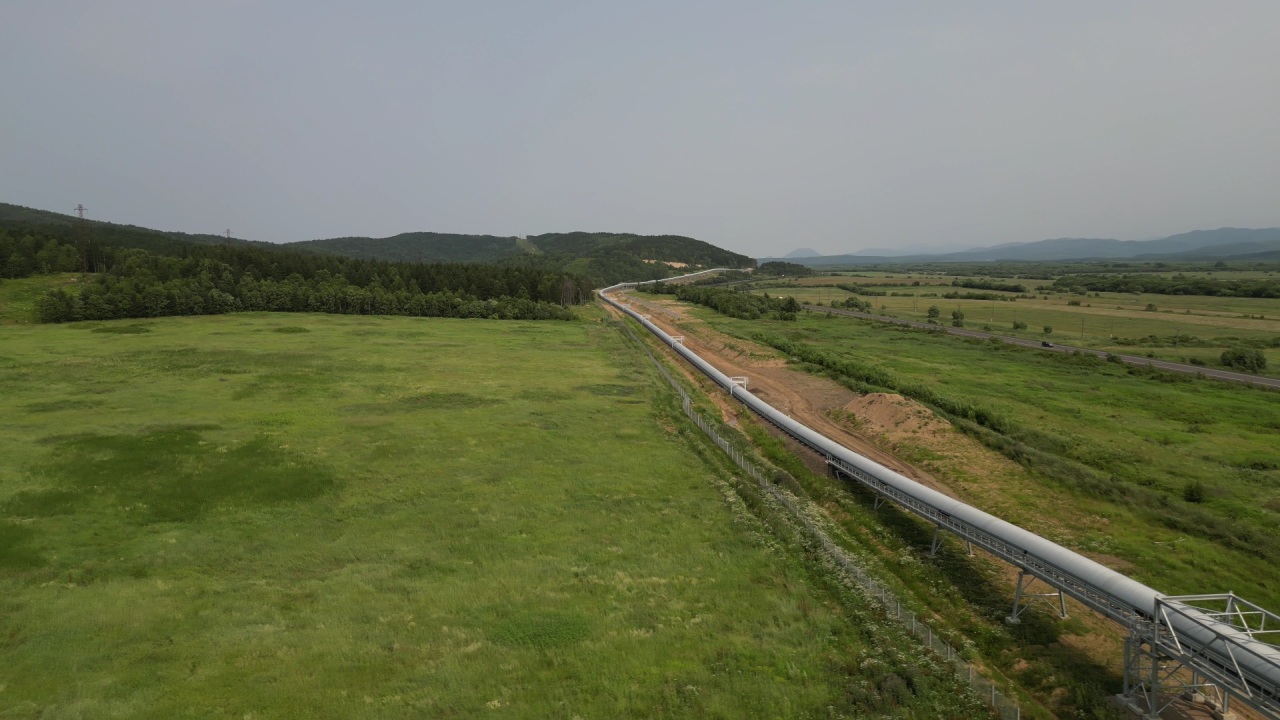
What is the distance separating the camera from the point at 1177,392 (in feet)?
206

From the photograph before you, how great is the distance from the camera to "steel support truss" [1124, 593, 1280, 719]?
15750 millimetres

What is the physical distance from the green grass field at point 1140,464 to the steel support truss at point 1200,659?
A: 898 cm

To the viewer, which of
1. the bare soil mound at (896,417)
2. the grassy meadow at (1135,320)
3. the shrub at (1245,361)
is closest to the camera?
the bare soil mound at (896,417)

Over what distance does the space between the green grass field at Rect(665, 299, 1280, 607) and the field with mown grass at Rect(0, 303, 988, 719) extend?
58.9ft

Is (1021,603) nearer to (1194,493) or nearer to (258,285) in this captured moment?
(1194,493)

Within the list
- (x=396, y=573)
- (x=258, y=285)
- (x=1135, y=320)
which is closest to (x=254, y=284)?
(x=258, y=285)

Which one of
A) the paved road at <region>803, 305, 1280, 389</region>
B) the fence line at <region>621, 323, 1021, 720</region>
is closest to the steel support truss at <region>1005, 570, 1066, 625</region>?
the fence line at <region>621, 323, 1021, 720</region>

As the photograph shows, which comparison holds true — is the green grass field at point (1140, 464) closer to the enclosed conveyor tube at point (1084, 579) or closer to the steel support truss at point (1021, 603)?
the steel support truss at point (1021, 603)

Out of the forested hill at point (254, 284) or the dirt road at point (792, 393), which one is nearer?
the dirt road at point (792, 393)

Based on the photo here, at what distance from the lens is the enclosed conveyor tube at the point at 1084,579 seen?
1585 cm

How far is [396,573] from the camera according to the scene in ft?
84.8

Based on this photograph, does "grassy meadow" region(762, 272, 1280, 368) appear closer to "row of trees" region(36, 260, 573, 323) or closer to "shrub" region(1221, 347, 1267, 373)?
"shrub" region(1221, 347, 1267, 373)

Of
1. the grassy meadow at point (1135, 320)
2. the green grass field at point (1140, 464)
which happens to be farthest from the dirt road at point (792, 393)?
the grassy meadow at point (1135, 320)

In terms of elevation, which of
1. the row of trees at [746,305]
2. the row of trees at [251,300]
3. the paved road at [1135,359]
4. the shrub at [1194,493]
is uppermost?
the row of trees at [251,300]
